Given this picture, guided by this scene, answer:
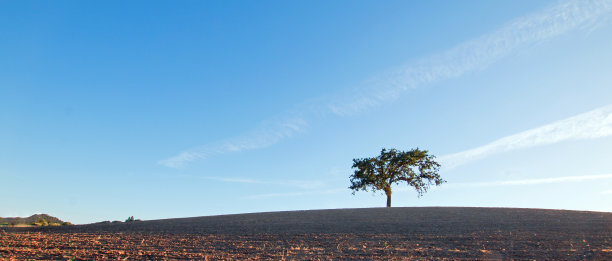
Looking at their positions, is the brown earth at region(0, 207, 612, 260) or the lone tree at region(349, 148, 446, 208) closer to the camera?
the brown earth at region(0, 207, 612, 260)

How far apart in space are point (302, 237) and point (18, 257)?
11694 mm

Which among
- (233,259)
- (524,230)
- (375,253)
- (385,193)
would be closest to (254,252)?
(233,259)

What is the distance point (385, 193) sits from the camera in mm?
48375

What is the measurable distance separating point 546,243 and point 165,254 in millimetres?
15607

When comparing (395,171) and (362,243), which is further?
(395,171)

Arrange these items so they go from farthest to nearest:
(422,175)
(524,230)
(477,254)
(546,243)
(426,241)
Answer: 1. (422,175)
2. (524,230)
3. (426,241)
4. (546,243)
5. (477,254)

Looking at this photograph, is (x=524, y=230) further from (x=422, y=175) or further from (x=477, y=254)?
(x=422, y=175)

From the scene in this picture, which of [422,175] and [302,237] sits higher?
[422,175]

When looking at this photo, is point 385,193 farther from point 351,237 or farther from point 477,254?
point 477,254

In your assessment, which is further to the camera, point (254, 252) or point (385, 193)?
point (385, 193)

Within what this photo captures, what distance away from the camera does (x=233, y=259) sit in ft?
44.4

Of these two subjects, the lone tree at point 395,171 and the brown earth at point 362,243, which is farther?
the lone tree at point 395,171

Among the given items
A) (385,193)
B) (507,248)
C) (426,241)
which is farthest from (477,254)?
(385,193)

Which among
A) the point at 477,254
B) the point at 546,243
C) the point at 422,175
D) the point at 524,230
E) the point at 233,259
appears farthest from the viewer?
the point at 422,175
